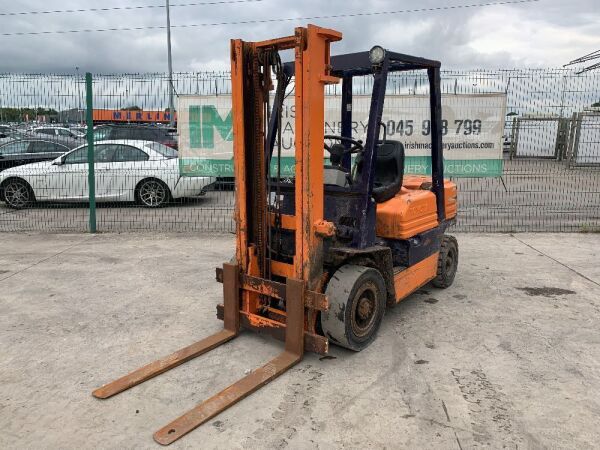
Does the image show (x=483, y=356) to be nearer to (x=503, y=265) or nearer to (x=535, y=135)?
(x=503, y=265)

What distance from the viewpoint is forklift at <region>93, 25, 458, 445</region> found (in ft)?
12.3

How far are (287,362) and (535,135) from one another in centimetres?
1444

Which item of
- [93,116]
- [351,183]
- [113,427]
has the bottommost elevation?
[113,427]

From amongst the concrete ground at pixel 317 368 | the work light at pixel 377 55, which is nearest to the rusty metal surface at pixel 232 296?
the concrete ground at pixel 317 368

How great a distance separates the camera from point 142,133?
49.1ft

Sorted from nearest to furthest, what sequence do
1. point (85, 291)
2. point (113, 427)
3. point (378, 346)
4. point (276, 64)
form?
point (113, 427)
point (276, 64)
point (378, 346)
point (85, 291)

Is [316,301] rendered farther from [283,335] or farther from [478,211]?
[478,211]

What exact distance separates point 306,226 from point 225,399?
4.51 ft

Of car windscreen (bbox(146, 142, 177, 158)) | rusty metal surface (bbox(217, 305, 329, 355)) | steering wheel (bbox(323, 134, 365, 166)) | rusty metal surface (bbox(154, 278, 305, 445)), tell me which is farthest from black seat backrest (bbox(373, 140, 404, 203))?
car windscreen (bbox(146, 142, 177, 158))

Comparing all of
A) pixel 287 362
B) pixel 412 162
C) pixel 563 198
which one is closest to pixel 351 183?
pixel 287 362

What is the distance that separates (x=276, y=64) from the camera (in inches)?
157

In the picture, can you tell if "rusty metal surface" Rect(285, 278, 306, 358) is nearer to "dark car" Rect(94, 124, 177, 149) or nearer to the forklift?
the forklift

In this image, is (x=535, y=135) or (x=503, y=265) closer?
(x=503, y=265)

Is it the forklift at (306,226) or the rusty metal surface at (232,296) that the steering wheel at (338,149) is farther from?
the rusty metal surface at (232,296)
